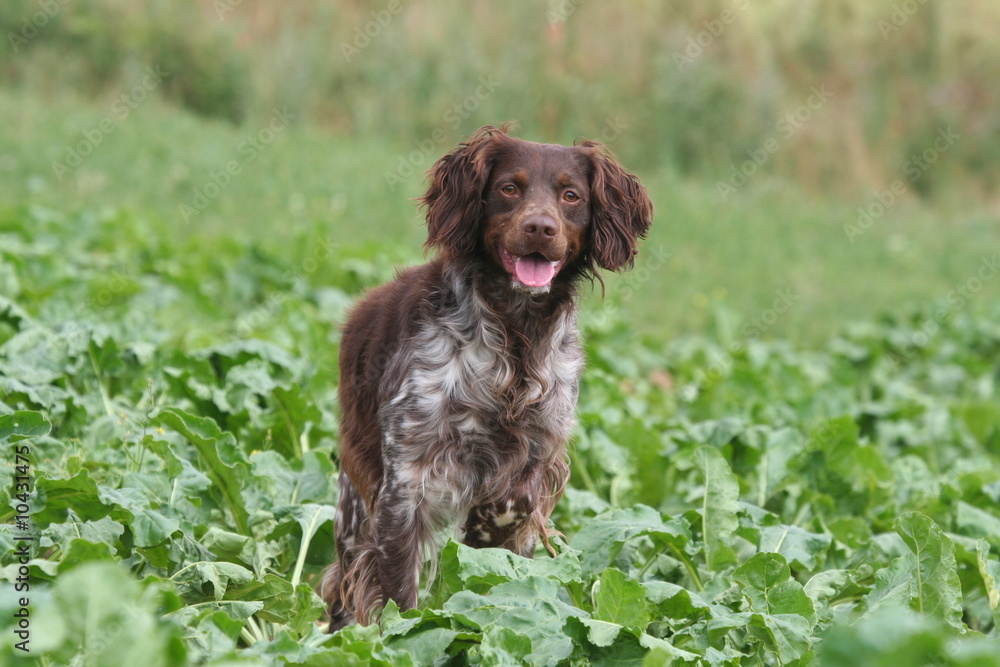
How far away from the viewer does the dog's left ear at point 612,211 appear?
388 centimetres

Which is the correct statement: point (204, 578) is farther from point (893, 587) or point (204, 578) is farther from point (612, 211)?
point (893, 587)

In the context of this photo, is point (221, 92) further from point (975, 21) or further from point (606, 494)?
point (975, 21)

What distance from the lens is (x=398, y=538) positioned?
3744 mm

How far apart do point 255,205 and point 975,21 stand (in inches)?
616

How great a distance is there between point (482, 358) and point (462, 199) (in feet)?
1.70

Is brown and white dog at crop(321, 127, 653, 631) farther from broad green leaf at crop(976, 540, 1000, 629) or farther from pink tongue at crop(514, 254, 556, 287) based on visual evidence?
broad green leaf at crop(976, 540, 1000, 629)

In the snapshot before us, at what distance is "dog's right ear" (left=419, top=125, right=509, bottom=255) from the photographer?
3.75 m

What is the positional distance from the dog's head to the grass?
15.3 feet

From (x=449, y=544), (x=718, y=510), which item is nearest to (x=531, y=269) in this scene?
(x=449, y=544)

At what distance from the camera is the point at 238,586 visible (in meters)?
3.45

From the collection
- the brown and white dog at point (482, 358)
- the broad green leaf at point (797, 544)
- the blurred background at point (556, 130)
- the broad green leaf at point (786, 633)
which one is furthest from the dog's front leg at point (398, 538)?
the blurred background at point (556, 130)

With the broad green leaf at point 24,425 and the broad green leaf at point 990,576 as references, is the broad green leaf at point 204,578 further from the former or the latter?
the broad green leaf at point 990,576

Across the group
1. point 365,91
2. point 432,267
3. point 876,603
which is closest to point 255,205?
point 365,91

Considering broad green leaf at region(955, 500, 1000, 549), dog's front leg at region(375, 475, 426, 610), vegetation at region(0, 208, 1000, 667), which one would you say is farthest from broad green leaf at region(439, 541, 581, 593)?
broad green leaf at region(955, 500, 1000, 549)
